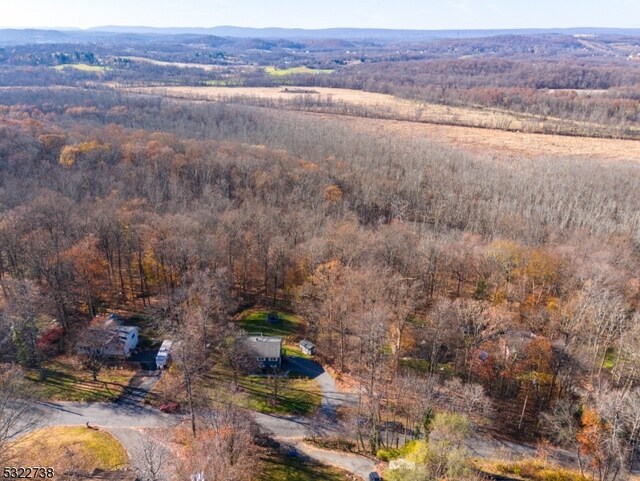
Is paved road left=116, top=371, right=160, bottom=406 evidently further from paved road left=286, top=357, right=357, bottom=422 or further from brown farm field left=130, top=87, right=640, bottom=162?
brown farm field left=130, top=87, right=640, bottom=162

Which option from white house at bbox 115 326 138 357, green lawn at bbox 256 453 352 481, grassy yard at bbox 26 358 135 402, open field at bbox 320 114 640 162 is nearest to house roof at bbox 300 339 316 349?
green lawn at bbox 256 453 352 481

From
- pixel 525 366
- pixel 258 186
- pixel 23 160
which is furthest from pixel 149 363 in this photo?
pixel 23 160

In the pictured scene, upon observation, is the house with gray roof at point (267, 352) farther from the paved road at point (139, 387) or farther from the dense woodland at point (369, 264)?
the paved road at point (139, 387)

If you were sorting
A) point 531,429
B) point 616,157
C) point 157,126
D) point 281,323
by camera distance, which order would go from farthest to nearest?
1. point 157,126
2. point 616,157
3. point 281,323
4. point 531,429

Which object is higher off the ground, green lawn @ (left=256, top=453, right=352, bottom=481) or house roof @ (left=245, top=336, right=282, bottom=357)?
house roof @ (left=245, top=336, right=282, bottom=357)

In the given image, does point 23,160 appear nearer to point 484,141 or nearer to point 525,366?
point 525,366

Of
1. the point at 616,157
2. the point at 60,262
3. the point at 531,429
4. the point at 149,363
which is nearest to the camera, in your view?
the point at 531,429

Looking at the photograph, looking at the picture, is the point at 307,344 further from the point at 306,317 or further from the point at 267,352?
the point at 267,352
